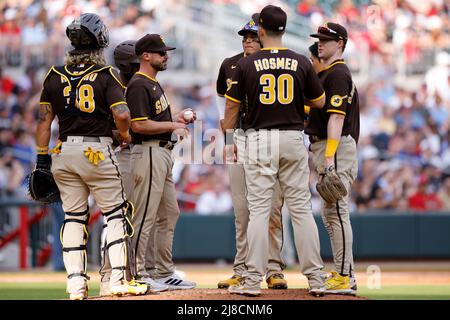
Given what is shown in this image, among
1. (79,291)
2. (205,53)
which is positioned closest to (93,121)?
(79,291)

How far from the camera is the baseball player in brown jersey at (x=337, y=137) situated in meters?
7.35

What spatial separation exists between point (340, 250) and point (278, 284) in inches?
25.2

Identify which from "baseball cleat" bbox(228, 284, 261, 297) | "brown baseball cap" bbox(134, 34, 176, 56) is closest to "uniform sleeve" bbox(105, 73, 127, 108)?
"brown baseball cap" bbox(134, 34, 176, 56)

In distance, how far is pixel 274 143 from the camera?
6.98 metres

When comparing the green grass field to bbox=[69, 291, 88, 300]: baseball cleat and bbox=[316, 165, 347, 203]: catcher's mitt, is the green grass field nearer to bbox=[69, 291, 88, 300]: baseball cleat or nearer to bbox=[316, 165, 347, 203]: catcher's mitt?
bbox=[69, 291, 88, 300]: baseball cleat

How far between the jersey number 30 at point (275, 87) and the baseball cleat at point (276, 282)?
5.47 ft

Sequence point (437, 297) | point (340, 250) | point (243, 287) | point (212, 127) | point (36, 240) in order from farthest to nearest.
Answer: point (212, 127)
point (36, 240)
point (437, 297)
point (340, 250)
point (243, 287)

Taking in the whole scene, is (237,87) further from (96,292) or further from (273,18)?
(96,292)

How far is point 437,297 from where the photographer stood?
354 inches

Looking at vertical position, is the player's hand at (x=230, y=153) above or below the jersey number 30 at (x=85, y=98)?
below

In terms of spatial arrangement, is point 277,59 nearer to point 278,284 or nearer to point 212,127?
point 278,284

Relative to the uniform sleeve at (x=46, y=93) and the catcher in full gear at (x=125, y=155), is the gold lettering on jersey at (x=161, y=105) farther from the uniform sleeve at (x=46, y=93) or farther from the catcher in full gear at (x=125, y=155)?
the uniform sleeve at (x=46, y=93)

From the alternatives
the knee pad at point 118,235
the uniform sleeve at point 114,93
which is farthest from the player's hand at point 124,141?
the knee pad at point 118,235

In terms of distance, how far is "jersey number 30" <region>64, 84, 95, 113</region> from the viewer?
720cm
